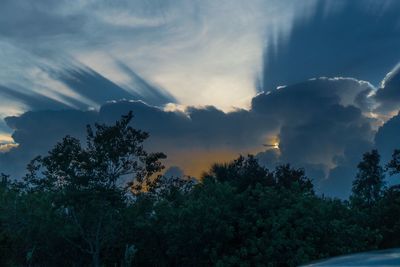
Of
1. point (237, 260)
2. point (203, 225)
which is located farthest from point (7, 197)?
point (237, 260)

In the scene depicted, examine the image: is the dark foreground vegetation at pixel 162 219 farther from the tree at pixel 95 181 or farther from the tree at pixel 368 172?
the tree at pixel 368 172

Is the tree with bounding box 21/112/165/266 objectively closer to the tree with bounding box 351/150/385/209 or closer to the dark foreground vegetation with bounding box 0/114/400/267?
the dark foreground vegetation with bounding box 0/114/400/267

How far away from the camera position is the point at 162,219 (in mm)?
15664

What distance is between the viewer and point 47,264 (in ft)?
57.6

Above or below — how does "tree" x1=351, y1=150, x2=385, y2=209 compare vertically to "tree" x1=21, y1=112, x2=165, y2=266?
above

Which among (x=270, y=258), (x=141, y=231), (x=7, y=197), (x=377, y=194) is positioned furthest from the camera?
(x=377, y=194)

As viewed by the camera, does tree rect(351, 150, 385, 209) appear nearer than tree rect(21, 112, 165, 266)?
No

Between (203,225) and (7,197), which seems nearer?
(203,225)

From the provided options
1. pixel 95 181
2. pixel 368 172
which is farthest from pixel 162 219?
pixel 368 172

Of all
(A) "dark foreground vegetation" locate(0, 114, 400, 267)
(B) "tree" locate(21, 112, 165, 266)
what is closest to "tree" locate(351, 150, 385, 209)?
(A) "dark foreground vegetation" locate(0, 114, 400, 267)

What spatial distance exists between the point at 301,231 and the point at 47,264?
896 centimetres

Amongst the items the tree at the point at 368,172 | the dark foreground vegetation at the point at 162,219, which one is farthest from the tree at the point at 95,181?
the tree at the point at 368,172

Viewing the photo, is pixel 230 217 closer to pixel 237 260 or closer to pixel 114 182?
pixel 237 260

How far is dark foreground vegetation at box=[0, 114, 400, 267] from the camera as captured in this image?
13.8 meters
